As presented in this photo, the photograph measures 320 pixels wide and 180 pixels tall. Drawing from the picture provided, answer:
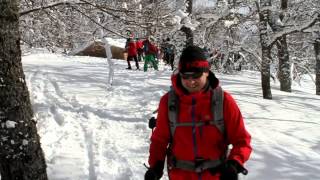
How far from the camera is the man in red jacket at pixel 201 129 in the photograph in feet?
10.7

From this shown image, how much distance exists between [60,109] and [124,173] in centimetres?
470

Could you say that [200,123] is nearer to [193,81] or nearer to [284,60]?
[193,81]

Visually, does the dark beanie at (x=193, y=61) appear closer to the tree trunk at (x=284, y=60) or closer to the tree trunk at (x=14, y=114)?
the tree trunk at (x=14, y=114)

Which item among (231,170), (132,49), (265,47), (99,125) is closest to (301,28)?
(265,47)

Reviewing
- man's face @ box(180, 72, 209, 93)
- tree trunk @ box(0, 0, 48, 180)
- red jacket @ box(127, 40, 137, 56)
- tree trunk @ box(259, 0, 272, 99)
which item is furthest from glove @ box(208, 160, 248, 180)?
red jacket @ box(127, 40, 137, 56)

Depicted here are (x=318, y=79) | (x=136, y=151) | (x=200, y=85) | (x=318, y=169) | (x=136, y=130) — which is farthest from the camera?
(x=318, y=79)

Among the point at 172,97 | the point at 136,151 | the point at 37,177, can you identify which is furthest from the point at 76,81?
the point at 172,97

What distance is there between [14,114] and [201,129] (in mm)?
1944

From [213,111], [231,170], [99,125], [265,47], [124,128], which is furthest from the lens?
[265,47]

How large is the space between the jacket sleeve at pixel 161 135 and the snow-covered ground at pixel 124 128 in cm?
266

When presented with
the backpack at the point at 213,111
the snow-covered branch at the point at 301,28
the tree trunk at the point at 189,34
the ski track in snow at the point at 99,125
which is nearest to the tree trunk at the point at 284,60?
the snow-covered branch at the point at 301,28

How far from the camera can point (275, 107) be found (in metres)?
12.1

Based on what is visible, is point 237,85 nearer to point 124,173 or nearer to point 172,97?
point 124,173

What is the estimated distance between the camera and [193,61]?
3.34m
